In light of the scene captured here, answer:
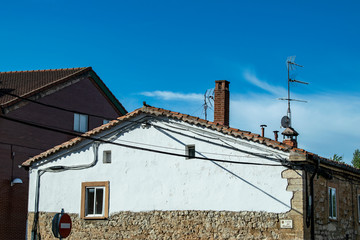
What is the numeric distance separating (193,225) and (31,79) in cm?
1613

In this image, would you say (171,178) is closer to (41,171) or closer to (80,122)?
(41,171)

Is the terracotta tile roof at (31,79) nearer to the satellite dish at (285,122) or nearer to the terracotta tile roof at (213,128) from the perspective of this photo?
the terracotta tile roof at (213,128)

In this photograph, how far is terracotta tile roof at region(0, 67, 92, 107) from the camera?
1112 inches

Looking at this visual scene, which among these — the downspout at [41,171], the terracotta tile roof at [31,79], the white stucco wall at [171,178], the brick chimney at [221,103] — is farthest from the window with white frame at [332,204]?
the terracotta tile roof at [31,79]

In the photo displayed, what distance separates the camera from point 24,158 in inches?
1041

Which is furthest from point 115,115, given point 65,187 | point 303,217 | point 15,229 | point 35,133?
point 303,217

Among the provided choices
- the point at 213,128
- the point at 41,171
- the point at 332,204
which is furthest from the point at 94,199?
the point at 332,204

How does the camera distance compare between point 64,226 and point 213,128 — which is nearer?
point 64,226

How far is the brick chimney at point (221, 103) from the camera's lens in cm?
2077

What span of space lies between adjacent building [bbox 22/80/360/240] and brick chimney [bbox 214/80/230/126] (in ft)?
0.13

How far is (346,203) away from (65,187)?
35.3ft

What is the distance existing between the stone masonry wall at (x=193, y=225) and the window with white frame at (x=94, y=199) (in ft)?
0.99

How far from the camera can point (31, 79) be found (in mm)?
30734

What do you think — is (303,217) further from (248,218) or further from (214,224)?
(214,224)
